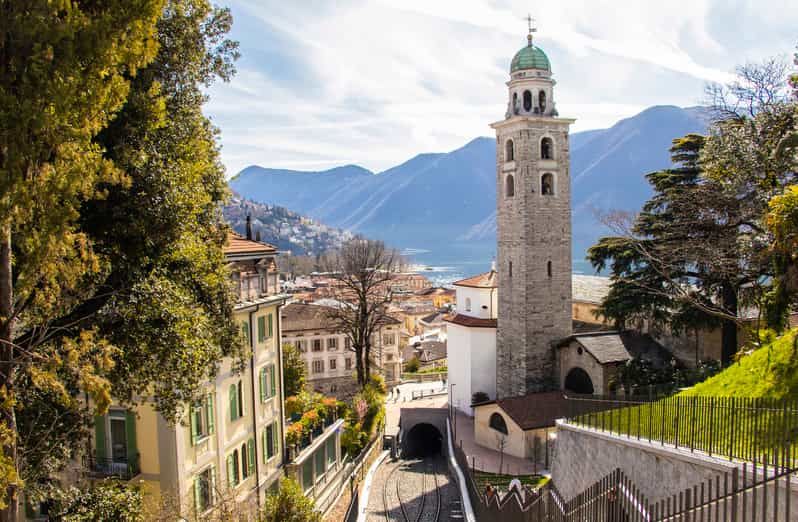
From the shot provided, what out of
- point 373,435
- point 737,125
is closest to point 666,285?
point 737,125

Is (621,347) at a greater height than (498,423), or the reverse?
(621,347)

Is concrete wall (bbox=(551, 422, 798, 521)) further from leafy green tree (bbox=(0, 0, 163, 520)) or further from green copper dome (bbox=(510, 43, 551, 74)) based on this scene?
green copper dome (bbox=(510, 43, 551, 74))

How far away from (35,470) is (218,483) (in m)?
6.03

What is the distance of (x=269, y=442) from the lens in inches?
674

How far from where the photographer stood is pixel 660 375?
27078mm

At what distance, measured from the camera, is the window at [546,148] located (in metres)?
32.5

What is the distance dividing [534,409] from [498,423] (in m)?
1.80

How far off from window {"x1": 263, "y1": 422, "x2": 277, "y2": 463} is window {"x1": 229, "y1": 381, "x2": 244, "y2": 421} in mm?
1766

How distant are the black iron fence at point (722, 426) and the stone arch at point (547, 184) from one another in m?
21.6

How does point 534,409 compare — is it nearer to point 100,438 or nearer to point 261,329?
point 261,329

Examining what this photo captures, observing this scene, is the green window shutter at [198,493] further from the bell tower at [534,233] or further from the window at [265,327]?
the bell tower at [534,233]

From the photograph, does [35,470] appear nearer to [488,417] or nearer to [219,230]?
[219,230]

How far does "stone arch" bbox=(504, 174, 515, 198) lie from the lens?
32869 mm

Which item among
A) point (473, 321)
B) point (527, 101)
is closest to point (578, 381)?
point (473, 321)
